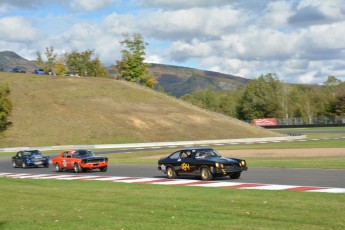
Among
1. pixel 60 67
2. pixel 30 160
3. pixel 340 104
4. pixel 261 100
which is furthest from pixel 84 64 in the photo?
pixel 30 160

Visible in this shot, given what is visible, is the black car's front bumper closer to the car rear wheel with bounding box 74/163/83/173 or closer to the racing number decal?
the racing number decal

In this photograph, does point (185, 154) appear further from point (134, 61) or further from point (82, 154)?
point (134, 61)

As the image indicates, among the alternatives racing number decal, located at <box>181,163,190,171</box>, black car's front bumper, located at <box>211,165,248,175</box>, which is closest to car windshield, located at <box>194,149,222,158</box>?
racing number decal, located at <box>181,163,190,171</box>

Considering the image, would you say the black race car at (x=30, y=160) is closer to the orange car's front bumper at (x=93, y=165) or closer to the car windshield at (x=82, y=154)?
the car windshield at (x=82, y=154)

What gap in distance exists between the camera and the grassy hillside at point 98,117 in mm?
75688

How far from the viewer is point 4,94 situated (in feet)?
237

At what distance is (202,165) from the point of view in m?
22.0

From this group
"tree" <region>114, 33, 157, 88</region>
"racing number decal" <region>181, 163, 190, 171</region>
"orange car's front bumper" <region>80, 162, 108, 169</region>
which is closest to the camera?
"racing number decal" <region>181, 163, 190, 171</region>

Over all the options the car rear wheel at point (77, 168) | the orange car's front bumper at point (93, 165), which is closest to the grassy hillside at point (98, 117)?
the car rear wheel at point (77, 168)

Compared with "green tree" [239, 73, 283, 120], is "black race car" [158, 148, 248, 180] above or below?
below

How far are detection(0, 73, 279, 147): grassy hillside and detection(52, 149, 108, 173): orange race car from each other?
1614 inches

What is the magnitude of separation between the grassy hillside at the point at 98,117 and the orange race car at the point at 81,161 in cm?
4099

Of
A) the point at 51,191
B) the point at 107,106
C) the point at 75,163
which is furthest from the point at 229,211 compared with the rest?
the point at 107,106

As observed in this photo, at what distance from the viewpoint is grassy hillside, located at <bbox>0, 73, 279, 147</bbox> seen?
75.7 meters
